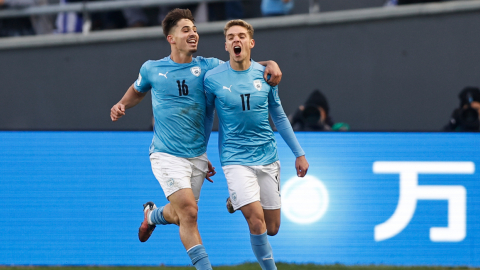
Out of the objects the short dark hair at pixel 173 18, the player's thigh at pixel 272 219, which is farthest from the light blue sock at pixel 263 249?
the short dark hair at pixel 173 18

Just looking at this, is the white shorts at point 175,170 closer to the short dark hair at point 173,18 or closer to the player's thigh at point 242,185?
the player's thigh at point 242,185

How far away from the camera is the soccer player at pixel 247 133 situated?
4.98 metres

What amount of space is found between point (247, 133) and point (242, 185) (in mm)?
435

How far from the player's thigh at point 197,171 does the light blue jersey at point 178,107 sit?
64mm

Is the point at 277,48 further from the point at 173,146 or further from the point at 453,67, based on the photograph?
the point at 173,146

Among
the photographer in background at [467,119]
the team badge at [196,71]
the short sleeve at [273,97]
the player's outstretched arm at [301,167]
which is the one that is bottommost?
the photographer in background at [467,119]

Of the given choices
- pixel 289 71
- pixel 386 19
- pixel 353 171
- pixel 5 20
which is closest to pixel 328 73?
pixel 289 71

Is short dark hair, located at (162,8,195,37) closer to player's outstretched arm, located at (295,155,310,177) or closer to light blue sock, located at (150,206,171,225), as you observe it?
player's outstretched arm, located at (295,155,310,177)

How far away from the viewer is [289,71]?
29.3ft

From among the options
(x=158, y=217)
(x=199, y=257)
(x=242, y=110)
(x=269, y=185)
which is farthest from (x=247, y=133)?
(x=158, y=217)

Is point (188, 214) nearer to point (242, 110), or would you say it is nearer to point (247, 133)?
point (247, 133)

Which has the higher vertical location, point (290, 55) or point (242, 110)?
point (242, 110)

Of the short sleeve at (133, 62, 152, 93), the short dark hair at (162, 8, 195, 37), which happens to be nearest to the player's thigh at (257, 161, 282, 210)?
the short sleeve at (133, 62, 152, 93)

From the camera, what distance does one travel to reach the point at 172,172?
5070 mm
